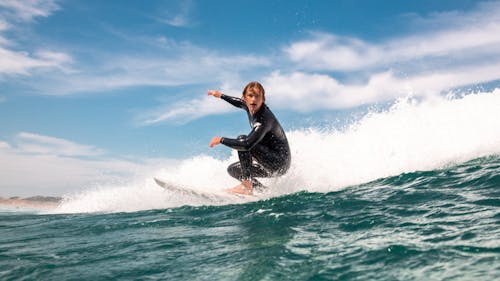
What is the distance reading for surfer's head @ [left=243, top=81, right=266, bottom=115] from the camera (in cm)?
838

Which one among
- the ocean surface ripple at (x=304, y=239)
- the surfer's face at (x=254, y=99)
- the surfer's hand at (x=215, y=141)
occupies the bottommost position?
the ocean surface ripple at (x=304, y=239)

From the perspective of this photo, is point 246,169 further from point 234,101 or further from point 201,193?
point 234,101

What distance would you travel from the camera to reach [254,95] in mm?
8367

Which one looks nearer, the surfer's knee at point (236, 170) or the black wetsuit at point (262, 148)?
the black wetsuit at point (262, 148)

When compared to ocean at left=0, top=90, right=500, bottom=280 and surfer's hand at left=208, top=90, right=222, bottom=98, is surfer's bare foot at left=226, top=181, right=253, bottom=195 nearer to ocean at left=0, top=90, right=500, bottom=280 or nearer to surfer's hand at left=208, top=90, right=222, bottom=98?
ocean at left=0, top=90, right=500, bottom=280

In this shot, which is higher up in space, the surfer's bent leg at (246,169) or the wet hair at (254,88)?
the wet hair at (254,88)

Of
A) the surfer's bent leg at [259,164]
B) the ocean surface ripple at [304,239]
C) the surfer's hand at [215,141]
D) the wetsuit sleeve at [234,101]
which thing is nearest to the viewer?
the ocean surface ripple at [304,239]

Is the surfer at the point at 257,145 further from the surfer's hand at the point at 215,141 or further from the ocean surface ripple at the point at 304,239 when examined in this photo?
the ocean surface ripple at the point at 304,239

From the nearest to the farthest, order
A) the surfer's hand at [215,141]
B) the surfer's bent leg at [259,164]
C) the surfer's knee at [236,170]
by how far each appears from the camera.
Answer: the surfer's hand at [215,141], the surfer's bent leg at [259,164], the surfer's knee at [236,170]

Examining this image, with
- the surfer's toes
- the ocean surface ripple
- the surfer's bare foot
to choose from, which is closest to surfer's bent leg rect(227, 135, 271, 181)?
the surfer's bare foot

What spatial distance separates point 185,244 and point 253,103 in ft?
12.3

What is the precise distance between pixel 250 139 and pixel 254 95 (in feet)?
3.01

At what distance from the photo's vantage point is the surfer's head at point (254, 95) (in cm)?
838

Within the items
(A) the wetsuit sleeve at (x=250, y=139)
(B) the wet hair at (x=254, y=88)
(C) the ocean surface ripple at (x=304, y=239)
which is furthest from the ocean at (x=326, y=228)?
(B) the wet hair at (x=254, y=88)
